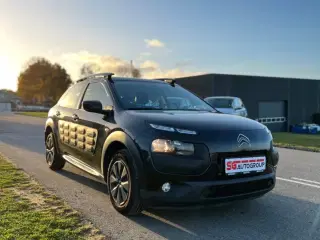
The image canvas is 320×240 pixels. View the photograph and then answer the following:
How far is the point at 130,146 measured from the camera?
4.13m

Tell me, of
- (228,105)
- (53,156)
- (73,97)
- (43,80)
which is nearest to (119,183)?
(73,97)

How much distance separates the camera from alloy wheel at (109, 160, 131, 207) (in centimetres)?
→ 421

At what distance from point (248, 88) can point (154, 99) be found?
3528 centimetres

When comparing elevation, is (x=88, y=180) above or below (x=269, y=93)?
below

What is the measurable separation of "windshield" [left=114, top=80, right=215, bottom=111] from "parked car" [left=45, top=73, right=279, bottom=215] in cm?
2

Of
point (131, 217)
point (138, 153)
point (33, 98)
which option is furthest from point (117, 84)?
point (33, 98)

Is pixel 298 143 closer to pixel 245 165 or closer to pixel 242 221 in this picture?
pixel 242 221

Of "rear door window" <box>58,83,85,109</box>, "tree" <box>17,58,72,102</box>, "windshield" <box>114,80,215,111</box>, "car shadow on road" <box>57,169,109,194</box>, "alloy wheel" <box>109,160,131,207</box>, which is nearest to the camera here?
"alloy wheel" <box>109,160,131,207</box>

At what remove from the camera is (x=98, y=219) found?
13.6ft

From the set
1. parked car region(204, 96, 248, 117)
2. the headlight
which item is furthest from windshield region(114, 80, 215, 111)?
parked car region(204, 96, 248, 117)

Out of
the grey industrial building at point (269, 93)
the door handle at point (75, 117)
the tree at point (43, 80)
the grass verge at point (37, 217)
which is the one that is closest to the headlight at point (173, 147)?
the grass verge at point (37, 217)

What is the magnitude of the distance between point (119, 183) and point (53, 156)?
2.96 metres

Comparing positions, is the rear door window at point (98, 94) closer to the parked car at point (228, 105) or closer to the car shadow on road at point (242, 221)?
the car shadow on road at point (242, 221)

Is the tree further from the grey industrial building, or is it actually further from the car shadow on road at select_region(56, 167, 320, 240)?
the car shadow on road at select_region(56, 167, 320, 240)
